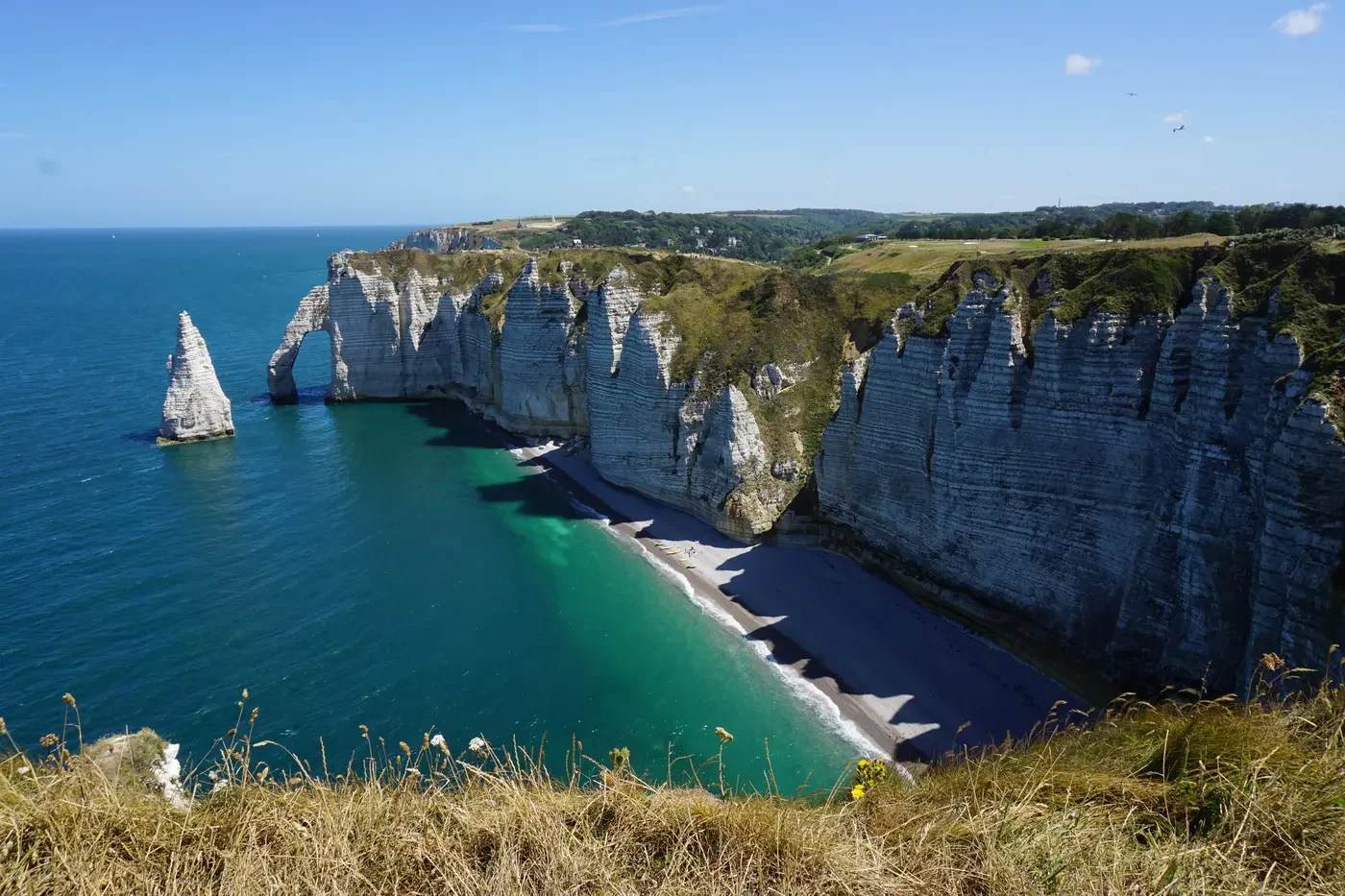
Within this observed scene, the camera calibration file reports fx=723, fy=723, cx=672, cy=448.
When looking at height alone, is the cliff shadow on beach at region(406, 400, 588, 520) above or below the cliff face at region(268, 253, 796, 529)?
below

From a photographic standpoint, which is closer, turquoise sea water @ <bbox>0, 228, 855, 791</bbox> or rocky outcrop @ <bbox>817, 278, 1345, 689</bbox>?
rocky outcrop @ <bbox>817, 278, 1345, 689</bbox>

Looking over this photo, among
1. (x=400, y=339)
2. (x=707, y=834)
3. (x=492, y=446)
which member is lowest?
(x=492, y=446)

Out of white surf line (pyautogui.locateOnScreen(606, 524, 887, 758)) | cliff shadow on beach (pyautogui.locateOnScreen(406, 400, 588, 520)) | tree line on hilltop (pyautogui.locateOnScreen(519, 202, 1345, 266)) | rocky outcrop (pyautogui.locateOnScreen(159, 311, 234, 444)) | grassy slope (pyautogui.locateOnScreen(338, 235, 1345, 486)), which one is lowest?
white surf line (pyautogui.locateOnScreen(606, 524, 887, 758))

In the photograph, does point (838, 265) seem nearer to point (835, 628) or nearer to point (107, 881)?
point (835, 628)

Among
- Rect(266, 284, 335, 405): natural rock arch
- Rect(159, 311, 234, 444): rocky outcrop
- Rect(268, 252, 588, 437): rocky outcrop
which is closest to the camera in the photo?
Rect(159, 311, 234, 444): rocky outcrop

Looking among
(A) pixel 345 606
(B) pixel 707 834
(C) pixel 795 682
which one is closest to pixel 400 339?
(A) pixel 345 606

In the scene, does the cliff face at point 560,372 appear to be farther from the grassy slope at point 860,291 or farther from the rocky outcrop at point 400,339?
the grassy slope at point 860,291

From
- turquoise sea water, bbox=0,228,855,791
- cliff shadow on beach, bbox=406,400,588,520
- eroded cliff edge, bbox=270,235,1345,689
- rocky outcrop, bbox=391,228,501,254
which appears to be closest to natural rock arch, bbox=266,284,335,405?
turquoise sea water, bbox=0,228,855,791

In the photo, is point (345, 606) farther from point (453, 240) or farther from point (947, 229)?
point (453, 240)

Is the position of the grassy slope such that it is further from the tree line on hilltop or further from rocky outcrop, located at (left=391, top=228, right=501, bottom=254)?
rocky outcrop, located at (left=391, top=228, right=501, bottom=254)
